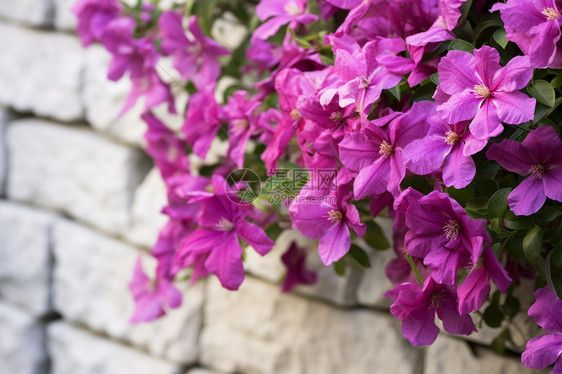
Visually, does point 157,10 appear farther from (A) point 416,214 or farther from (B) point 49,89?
→ (A) point 416,214

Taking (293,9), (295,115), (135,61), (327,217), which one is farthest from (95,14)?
(327,217)

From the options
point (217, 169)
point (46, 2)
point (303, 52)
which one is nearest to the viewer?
point (303, 52)

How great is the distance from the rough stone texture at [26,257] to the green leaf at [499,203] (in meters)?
1.10

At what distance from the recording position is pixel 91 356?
1.35 m

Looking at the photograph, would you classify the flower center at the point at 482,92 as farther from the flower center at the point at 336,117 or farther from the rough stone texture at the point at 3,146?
the rough stone texture at the point at 3,146

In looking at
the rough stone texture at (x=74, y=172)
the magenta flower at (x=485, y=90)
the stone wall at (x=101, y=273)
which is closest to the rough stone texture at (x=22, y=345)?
the stone wall at (x=101, y=273)

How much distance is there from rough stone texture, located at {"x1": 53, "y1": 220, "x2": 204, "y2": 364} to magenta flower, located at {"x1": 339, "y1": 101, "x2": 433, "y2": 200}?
2.14ft

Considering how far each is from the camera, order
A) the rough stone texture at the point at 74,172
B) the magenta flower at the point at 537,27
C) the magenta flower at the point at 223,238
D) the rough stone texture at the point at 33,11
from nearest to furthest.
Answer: the magenta flower at the point at 537,27 < the magenta flower at the point at 223,238 < the rough stone texture at the point at 74,172 < the rough stone texture at the point at 33,11

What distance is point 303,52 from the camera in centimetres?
80

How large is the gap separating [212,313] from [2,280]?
625mm

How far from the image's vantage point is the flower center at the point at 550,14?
56cm

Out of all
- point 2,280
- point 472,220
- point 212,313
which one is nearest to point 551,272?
point 472,220

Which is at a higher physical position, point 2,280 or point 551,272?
point 551,272

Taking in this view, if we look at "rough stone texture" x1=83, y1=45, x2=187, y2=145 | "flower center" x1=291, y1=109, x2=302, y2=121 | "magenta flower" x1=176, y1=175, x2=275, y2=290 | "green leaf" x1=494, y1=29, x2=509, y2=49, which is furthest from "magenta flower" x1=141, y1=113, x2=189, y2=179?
"green leaf" x1=494, y1=29, x2=509, y2=49
